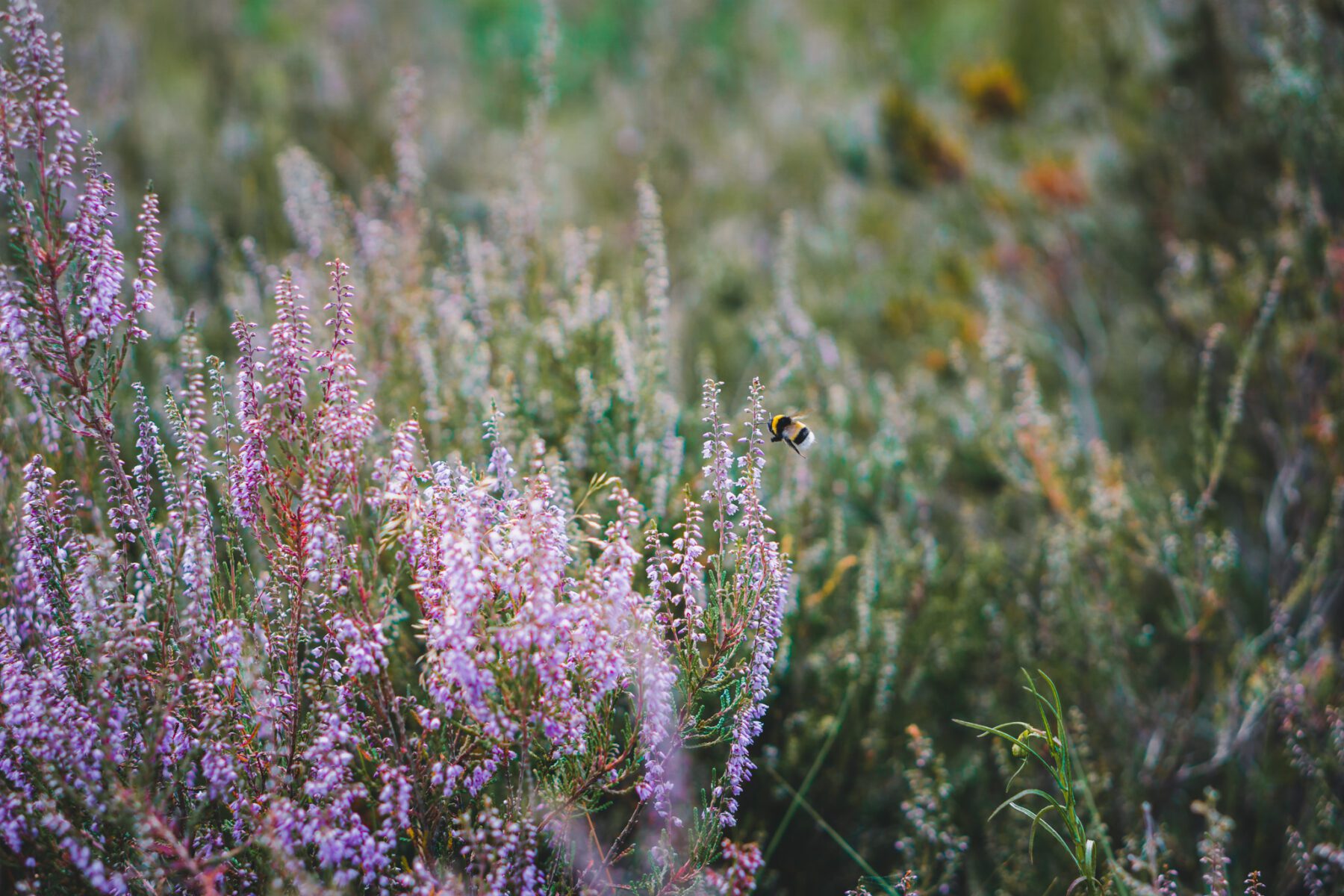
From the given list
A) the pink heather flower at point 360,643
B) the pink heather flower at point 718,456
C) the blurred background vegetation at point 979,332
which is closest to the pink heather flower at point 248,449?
the pink heather flower at point 360,643

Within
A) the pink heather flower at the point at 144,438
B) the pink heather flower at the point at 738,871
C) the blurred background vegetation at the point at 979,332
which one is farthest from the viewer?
the blurred background vegetation at the point at 979,332

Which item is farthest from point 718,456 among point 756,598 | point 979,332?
point 979,332

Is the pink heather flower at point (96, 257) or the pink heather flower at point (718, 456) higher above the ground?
the pink heather flower at point (96, 257)

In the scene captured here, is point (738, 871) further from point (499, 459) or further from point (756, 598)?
point (499, 459)

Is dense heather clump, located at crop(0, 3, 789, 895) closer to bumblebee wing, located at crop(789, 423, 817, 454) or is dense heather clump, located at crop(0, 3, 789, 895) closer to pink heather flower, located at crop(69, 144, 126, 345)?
pink heather flower, located at crop(69, 144, 126, 345)

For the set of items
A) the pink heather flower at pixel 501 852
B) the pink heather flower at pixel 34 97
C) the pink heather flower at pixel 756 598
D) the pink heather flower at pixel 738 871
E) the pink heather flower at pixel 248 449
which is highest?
the pink heather flower at pixel 34 97

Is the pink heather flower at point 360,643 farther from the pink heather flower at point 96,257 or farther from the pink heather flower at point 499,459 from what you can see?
the pink heather flower at point 96,257

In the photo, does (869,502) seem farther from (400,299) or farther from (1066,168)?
(1066,168)

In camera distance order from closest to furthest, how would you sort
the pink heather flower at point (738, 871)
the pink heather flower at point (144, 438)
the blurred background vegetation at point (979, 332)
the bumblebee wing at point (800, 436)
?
the pink heather flower at point (738, 871)
the pink heather flower at point (144, 438)
the bumblebee wing at point (800, 436)
the blurred background vegetation at point (979, 332)
